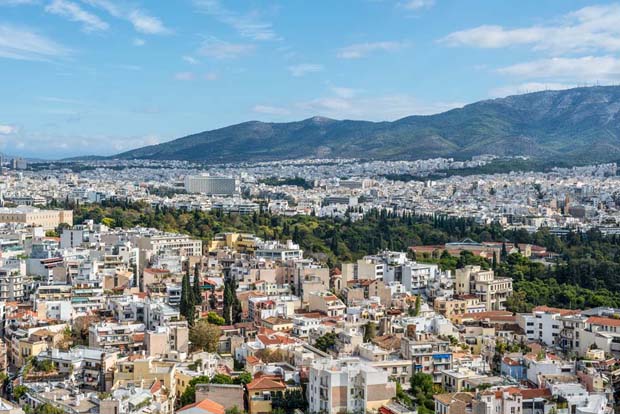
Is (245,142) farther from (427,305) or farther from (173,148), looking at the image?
(427,305)

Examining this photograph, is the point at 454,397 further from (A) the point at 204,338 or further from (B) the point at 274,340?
(A) the point at 204,338

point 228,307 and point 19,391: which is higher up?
point 228,307

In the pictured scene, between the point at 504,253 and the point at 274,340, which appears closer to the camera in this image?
the point at 274,340

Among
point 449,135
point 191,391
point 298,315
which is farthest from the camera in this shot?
point 449,135

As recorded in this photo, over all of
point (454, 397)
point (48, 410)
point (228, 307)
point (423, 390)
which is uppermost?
point (228, 307)

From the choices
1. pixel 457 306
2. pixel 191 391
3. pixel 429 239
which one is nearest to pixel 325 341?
pixel 191 391

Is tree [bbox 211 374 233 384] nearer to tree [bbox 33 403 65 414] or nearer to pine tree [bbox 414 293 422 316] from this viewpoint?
tree [bbox 33 403 65 414]

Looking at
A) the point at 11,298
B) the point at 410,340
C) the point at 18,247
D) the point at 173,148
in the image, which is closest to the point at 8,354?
the point at 11,298

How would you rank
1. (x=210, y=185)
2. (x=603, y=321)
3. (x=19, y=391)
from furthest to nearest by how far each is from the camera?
Answer: (x=210, y=185)
(x=603, y=321)
(x=19, y=391)

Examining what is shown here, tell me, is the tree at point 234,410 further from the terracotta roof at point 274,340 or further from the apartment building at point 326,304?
the apartment building at point 326,304
